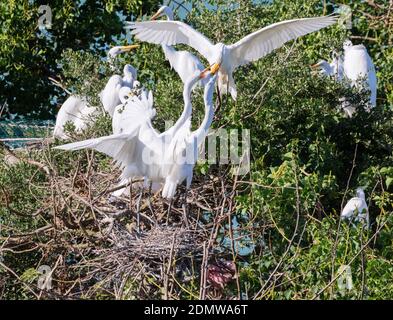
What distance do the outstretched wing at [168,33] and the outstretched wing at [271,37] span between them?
22 cm

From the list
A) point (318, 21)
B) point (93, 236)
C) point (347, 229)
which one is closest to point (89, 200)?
point (93, 236)

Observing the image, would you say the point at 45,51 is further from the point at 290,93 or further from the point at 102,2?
the point at 290,93

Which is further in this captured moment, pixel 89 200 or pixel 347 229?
pixel 89 200

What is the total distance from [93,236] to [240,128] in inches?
41.0

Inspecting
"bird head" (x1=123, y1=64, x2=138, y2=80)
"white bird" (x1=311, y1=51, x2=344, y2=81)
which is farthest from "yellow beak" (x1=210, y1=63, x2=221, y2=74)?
"white bird" (x1=311, y1=51, x2=344, y2=81)

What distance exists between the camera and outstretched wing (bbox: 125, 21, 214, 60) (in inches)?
360

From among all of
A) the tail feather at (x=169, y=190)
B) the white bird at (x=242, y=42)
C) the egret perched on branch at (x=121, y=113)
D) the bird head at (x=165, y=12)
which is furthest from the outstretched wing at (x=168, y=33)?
the tail feather at (x=169, y=190)

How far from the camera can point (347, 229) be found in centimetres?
669

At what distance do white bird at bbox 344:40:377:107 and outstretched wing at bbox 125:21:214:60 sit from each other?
1004mm

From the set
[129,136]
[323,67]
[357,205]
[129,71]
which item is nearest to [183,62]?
[129,71]

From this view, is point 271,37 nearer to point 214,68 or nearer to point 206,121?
point 214,68

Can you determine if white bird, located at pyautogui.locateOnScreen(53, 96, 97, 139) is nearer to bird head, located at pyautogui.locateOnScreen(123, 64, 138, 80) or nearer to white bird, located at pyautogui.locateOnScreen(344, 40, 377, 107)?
bird head, located at pyautogui.locateOnScreen(123, 64, 138, 80)

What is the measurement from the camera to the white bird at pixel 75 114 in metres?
9.12

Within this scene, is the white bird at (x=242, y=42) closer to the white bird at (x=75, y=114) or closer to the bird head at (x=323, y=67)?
the bird head at (x=323, y=67)
